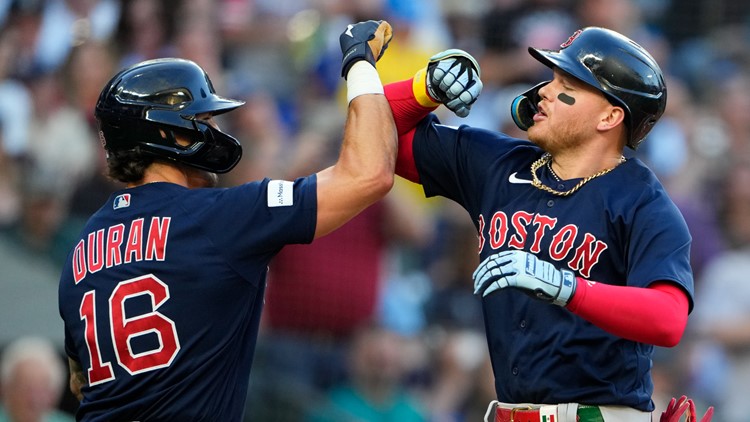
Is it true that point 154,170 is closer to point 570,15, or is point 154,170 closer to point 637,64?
point 637,64

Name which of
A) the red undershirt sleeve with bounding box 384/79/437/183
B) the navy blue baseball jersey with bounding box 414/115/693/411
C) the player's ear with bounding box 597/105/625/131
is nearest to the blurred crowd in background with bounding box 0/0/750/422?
the red undershirt sleeve with bounding box 384/79/437/183

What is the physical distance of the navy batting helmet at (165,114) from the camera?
12.2 feet

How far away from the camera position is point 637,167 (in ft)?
12.1

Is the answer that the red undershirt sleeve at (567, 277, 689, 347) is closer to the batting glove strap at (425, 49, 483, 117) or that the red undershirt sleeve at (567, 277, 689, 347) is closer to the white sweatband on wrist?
the batting glove strap at (425, 49, 483, 117)

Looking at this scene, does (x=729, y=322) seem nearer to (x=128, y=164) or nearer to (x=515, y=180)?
(x=515, y=180)

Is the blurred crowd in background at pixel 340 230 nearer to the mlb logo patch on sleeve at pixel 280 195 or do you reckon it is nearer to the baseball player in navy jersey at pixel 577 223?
Answer: the baseball player in navy jersey at pixel 577 223

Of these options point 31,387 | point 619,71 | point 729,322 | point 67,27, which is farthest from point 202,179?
point 729,322

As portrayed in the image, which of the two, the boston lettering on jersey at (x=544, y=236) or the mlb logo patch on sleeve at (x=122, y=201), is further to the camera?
the mlb logo patch on sleeve at (x=122, y=201)

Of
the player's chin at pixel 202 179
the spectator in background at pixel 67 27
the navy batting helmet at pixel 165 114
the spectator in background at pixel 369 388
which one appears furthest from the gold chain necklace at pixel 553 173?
the spectator in background at pixel 67 27

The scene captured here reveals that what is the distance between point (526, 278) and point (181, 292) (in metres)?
1.11

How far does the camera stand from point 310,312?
22.7ft

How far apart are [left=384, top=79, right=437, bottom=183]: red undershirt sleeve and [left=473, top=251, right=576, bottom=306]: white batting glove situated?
2.79ft

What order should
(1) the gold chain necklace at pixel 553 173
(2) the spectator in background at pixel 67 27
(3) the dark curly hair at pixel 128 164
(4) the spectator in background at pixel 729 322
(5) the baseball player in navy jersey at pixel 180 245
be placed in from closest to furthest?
(5) the baseball player in navy jersey at pixel 180 245 < (1) the gold chain necklace at pixel 553 173 < (3) the dark curly hair at pixel 128 164 < (2) the spectator in background at pixel 67 27 < (4) the spectator in background at pixel 729 322

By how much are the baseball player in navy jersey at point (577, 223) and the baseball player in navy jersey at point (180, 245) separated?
0.35 m
